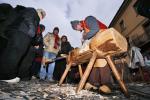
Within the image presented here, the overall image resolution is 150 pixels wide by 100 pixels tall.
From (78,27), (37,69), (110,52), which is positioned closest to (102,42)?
(110,52)

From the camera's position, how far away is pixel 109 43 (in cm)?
286

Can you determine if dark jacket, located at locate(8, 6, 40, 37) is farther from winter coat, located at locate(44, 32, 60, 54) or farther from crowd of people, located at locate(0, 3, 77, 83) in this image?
winter coat, located at locate(44, 32, 60, 54)

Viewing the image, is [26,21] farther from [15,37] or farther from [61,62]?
[61,62]

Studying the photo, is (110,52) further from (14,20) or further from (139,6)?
A: (14,20)

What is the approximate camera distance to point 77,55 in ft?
11.3

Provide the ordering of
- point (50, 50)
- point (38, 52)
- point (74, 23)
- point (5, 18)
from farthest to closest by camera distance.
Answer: point (50, 50), point (38, 52), point (74, 23), point (5, 18)

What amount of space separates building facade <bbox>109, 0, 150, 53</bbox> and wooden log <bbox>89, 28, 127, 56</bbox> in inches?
520

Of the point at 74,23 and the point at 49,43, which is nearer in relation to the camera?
the point at 74,23

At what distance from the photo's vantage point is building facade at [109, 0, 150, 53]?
667 inches

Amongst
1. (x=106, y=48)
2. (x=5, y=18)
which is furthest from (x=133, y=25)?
(x=5, y=18)

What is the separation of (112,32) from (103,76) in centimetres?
172

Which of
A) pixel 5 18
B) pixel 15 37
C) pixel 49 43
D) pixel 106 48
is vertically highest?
pixel 49 43

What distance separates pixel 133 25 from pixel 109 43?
17638mm

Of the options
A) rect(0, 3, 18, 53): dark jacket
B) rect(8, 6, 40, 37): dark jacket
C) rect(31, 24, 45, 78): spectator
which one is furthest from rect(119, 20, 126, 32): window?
rect(0, 3, 18, 53): dark jacket
